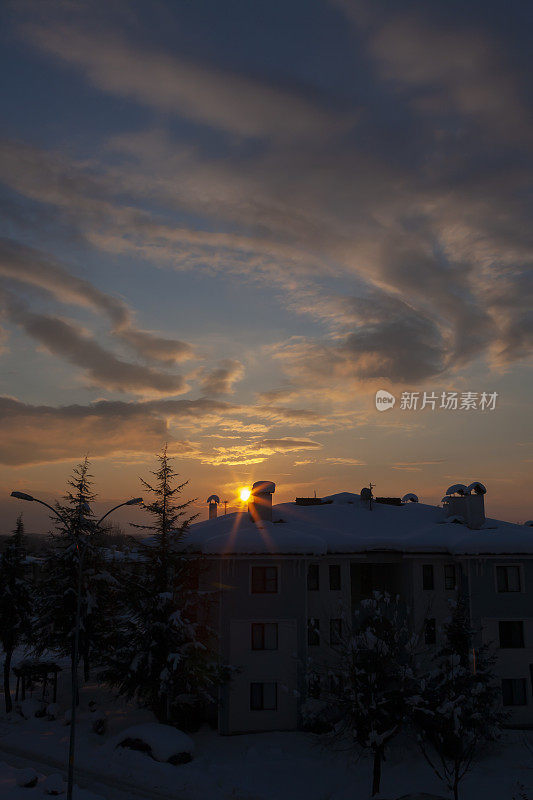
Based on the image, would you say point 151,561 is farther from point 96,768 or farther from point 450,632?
point 450,632

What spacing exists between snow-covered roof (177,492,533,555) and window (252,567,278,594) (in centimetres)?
135

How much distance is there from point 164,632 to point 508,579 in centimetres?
2042

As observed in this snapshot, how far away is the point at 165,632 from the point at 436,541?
1711 centimetres

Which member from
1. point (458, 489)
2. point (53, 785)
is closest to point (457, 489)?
point (458, 489)

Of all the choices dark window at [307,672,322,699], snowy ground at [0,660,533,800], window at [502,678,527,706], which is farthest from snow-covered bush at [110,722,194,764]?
window at [502,678,527,706]

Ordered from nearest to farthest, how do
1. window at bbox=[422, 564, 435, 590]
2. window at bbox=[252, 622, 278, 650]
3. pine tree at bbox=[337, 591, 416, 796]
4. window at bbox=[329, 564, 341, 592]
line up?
pine tree at bbox=[337, 591, 416, 796]
window at bbox=[252, 622, 278, 650]
window at bbox=[329, 564, 341, 592]
window at bbox=[422, 564, 435, 590]

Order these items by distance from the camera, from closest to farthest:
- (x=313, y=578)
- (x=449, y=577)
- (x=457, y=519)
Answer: (x=313, y=578) → (x=449, y=577) → (x=457, y=519)

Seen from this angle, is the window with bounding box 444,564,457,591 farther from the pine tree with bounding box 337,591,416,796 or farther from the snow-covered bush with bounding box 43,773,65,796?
the snow-covered bush with bounding box 43,773,65,796

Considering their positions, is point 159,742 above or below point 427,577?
below

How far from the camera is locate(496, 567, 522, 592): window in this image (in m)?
36.0

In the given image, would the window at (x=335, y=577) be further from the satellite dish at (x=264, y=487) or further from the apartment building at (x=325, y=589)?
the satellite dish at (x=264, y=487)

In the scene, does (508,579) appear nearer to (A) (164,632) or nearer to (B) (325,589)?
(B) (325,589)

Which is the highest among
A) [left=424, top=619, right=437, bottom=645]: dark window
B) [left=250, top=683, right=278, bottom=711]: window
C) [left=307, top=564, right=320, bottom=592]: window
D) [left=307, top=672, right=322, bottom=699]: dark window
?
[left=307, top=564, right=320, bottom=592]: window

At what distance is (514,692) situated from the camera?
3406 centimetres
